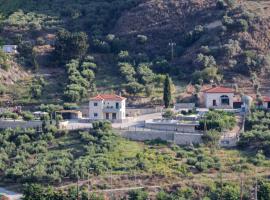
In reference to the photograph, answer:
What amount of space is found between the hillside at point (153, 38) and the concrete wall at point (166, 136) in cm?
1014

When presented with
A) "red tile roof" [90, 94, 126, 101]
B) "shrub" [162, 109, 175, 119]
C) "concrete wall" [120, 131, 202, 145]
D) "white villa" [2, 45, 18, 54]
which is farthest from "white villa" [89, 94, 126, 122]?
"white villa" [2, 45, 18, 54]

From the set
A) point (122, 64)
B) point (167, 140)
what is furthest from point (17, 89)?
point (167, 140)

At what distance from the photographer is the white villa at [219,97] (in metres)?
80.7

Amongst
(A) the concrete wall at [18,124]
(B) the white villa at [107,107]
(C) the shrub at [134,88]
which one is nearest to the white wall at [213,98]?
(C) the shrub at [134,88]

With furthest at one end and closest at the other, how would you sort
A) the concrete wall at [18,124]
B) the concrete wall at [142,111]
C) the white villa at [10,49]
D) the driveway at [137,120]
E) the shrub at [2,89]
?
1. the white villa at [10,49]
2. the shrub at [2,89]
3. the concrete wall at [142,111]
4. the driveway at [137,120]
5. the concrete wall at [18,124]

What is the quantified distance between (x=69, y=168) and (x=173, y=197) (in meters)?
8.59

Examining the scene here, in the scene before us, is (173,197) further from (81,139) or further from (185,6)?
(185,6)

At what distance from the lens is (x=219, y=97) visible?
8100 centimetres

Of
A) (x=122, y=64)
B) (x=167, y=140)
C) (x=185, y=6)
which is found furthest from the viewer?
(x=185, y=6)

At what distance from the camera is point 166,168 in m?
68.6

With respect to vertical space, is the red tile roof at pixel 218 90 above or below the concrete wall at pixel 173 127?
above

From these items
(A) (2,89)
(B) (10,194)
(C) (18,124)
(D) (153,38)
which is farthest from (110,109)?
(D) (153,38)

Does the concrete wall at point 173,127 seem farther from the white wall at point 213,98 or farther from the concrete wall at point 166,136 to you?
the white wall at point 213,98

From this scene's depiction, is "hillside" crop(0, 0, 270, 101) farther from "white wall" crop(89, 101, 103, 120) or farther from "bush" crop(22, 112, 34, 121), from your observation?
"bush" crop(22, 112, 34, 121)
